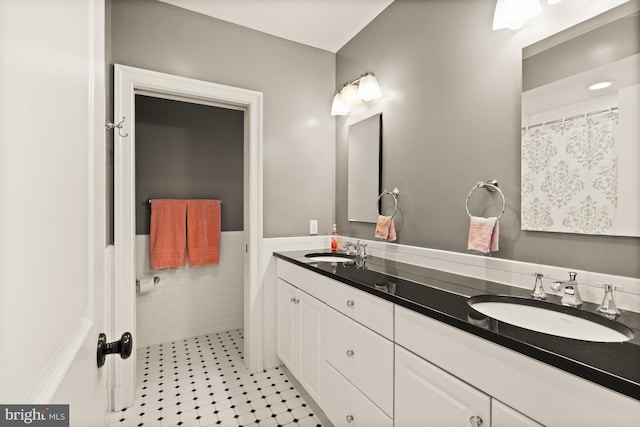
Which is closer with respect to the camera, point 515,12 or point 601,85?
point 601,85

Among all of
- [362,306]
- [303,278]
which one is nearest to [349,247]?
[303,278]

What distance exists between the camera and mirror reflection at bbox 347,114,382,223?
218cm

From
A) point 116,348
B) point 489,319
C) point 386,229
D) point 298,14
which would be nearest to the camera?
point 116,348

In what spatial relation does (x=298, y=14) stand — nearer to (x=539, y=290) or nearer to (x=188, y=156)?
(x=188, y=156)

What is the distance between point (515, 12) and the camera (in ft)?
4.10

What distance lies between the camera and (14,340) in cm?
29

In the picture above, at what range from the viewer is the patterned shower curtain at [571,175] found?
107 cm

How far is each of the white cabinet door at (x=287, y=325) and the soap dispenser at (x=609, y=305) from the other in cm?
153

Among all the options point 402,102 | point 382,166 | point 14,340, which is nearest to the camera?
point 14,340

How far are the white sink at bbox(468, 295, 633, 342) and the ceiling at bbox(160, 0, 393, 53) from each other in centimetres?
198

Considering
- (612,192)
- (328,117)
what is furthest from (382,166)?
(612,192)

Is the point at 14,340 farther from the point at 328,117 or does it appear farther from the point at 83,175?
the point at 328,117

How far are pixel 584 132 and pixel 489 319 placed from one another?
80cm

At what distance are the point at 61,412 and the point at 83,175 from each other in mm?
372
